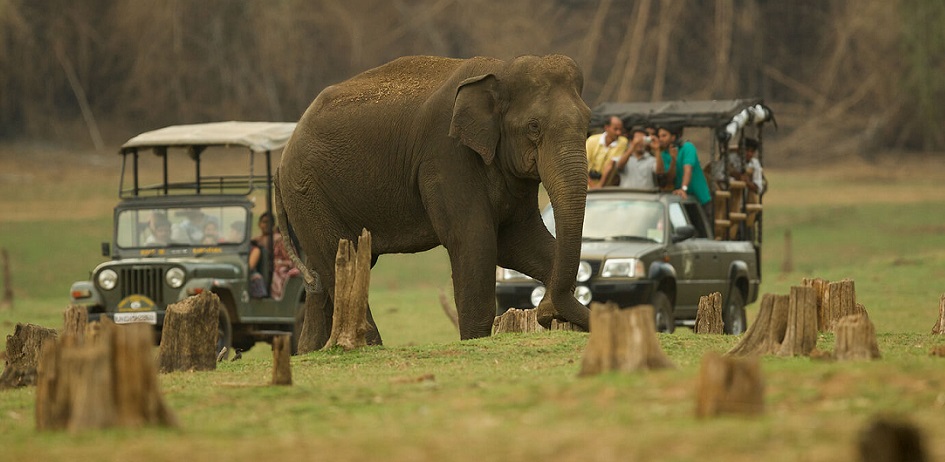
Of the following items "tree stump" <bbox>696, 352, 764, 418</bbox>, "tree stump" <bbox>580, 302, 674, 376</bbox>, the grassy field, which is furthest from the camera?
"tree stump" <bbox>580, 302, 674, 376</bbox>

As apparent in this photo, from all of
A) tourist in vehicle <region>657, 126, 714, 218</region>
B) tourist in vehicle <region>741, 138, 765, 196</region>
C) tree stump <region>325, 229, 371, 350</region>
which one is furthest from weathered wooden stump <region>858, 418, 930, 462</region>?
tourist in vehicle <region>741, 138, 765, 196</region>

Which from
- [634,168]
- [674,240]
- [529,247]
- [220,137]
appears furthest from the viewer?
[220,137]

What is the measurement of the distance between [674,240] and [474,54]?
29.9 meters

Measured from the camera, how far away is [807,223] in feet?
127

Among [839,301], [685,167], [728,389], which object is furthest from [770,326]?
[685,167]

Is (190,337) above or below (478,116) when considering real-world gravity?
below

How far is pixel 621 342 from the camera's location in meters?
9.06

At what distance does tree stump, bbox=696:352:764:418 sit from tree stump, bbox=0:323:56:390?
5948mm

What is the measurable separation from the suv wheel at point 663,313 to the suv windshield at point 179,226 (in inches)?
202

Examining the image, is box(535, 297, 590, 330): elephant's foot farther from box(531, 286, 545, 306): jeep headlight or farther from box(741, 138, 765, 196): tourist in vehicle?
box(741, 138, 765, 196): tourist in vehicle

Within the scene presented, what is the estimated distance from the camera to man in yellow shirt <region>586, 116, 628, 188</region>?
20.5 m

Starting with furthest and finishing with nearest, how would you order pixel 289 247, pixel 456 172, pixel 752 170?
1. pixel 752 170
2. pixel 289 247
3. pixel 456 172

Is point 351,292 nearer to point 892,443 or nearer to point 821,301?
point 821,301

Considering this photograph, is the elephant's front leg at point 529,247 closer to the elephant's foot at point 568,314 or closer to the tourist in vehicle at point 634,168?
the elephant's foot at point 568,314
